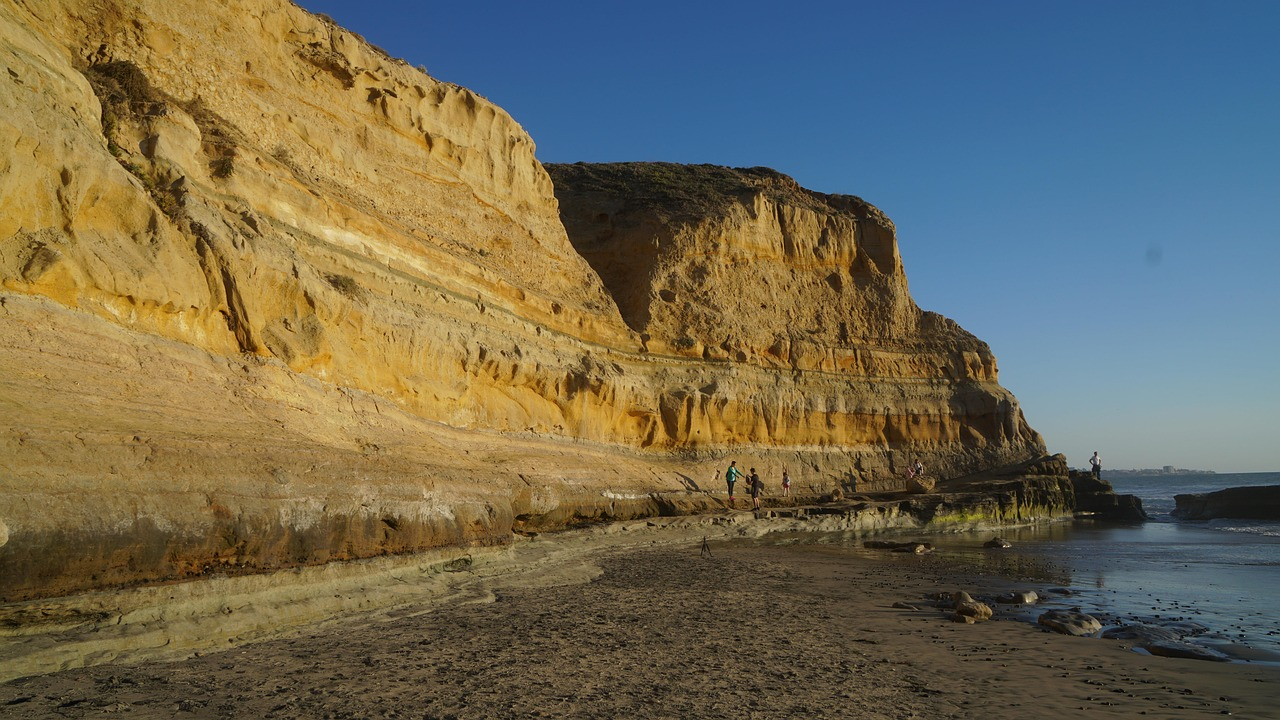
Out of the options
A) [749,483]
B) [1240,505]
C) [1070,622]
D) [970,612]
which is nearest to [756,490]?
[749,483]

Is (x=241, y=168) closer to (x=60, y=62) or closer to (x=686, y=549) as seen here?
(x=60, y=62)

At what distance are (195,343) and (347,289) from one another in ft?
12.5

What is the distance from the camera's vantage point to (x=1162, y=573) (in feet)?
51.7

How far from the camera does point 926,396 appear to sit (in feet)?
109

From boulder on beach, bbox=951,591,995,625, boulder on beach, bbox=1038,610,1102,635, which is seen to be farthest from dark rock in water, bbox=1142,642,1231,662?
boulder on beach, bbox=951,591,995,625

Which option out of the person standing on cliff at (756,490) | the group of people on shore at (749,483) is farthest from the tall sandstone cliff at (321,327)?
the person standing on cliff at (756,490)

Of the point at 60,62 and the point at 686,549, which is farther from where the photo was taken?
the point at 686,549

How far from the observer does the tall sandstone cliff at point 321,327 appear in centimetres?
717

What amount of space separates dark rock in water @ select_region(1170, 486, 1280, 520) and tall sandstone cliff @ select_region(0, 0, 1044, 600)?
18028 mm

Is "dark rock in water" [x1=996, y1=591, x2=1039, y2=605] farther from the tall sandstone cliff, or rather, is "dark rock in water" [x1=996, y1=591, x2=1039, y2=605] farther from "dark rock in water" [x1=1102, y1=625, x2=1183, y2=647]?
the tall sandstone cliff

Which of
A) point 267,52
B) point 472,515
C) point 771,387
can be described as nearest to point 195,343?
point 472,515

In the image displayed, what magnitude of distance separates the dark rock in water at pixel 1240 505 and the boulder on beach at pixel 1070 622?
33512mm

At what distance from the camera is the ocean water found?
10328mm

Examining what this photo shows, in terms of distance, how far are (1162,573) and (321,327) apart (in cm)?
1734
